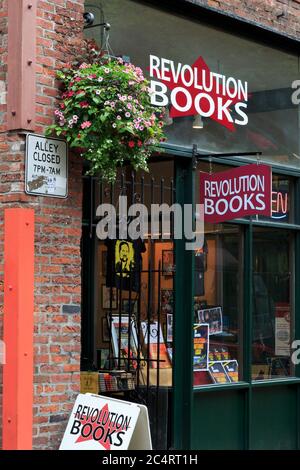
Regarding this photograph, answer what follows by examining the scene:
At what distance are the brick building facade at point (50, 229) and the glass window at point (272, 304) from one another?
2.73 m

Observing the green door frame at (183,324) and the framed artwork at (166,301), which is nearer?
the green door frame at (183,324)

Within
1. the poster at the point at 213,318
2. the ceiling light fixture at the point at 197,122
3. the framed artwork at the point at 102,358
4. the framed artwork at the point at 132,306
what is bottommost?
the framed artwork at the point at 102,358

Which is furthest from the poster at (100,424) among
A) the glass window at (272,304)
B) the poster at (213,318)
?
the glass window at (272,304)

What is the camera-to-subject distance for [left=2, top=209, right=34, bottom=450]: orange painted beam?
6168mm

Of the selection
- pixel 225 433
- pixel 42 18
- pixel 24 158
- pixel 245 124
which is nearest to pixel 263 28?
pixel 245 124

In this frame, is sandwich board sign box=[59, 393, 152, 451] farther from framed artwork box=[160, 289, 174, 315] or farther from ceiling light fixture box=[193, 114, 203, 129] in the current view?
ceiling light fixture box=[193, 114, 203, 129]

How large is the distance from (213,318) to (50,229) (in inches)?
99.6

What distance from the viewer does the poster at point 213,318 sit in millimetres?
8262

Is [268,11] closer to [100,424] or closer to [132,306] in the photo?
[132,306]

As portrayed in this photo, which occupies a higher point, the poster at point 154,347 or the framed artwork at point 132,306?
the framed artwork at point 132,306

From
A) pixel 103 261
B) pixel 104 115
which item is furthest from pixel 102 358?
pixel 104 115

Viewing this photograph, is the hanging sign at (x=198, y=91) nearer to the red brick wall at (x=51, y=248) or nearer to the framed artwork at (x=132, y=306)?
the red brick wall at (x=51, y=248)

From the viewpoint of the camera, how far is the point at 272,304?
9102 mm
